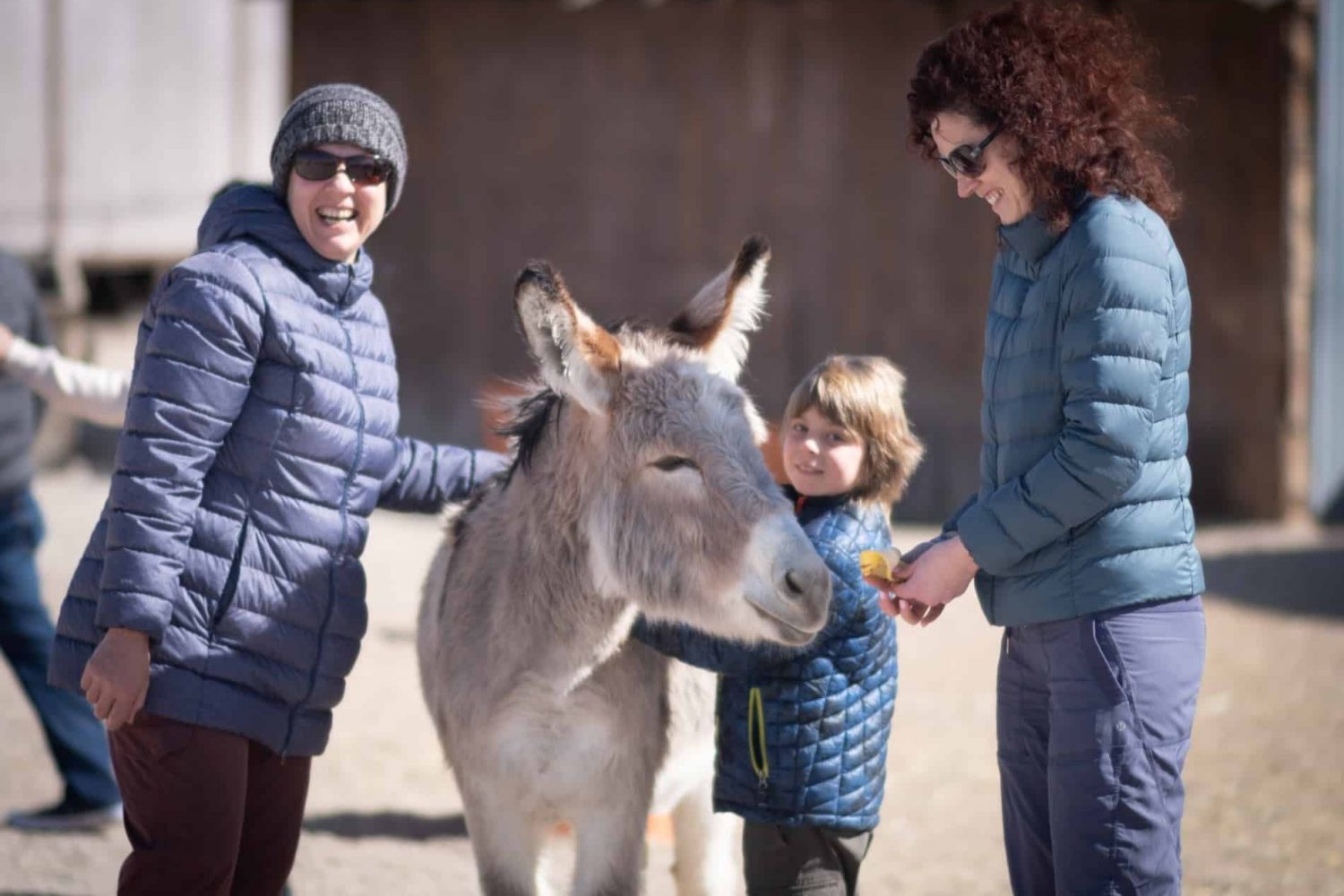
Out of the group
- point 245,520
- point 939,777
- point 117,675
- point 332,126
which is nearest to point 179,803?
point 117,675

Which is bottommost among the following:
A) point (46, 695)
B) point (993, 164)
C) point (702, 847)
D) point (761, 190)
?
point (702, 847)

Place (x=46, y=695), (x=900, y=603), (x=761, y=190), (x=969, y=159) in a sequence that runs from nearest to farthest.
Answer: (x=969, y=159) → (x=900, y=603) → (x=46, y=695) → (x=761, y=190)

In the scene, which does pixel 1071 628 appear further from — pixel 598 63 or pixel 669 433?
pixel 598 63

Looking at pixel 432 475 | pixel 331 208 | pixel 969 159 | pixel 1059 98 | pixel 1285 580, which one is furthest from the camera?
pixel 1285 580

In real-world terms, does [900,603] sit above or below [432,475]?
below

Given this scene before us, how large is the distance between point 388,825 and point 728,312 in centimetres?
282

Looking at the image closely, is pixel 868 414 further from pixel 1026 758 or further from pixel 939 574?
pixel 1026 758

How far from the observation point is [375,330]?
321 centimetres

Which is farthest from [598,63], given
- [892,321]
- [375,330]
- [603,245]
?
[375,330]

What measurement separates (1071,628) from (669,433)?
3.00ft

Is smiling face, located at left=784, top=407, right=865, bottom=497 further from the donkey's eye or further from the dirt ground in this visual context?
the dirt ground

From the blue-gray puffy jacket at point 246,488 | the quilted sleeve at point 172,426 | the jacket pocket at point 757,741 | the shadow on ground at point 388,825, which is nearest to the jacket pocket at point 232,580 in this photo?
the blue-gray puffy jacket at point 246,488

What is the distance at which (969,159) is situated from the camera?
2.67 m

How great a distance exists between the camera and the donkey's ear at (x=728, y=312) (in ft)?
10.8
